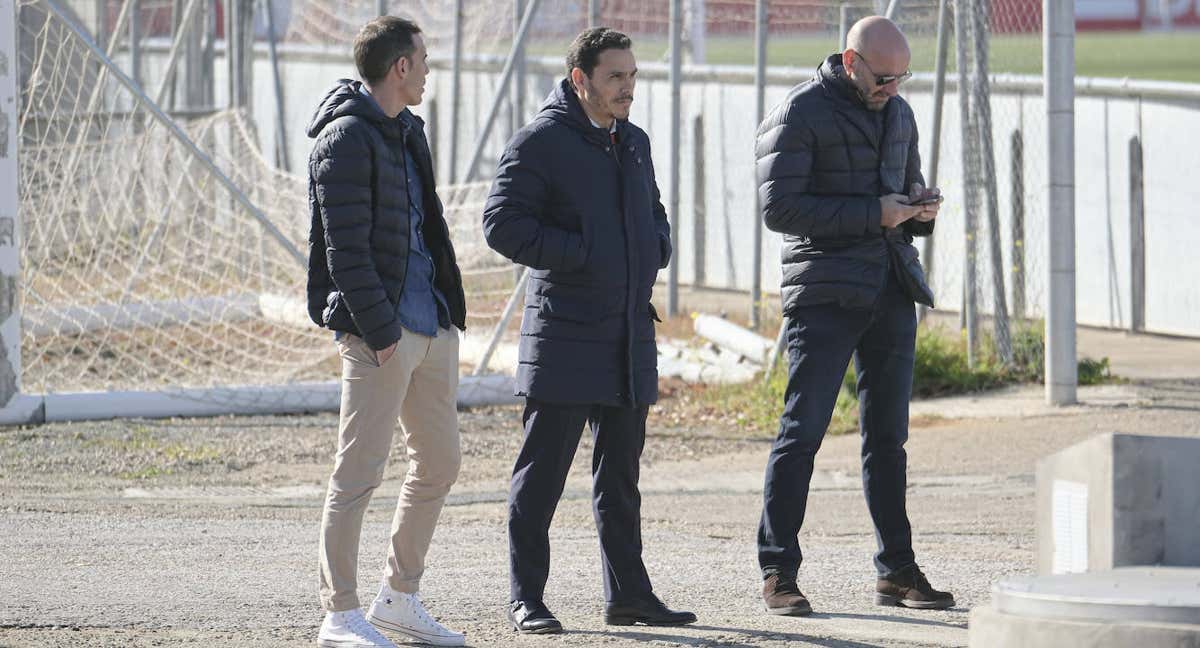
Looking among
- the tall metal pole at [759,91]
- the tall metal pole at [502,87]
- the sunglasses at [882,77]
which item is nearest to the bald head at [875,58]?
the sunglasses at [882,77]

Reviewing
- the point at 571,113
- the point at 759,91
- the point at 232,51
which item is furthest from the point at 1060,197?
the point at 232,51

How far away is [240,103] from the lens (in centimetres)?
1864

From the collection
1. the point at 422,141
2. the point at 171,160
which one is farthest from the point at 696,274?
the point at 422,141

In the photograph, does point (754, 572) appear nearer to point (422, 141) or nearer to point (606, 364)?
point (606, 364)

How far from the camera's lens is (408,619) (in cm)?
607

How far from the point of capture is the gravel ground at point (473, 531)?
20.8ft

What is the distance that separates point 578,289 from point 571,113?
551mm

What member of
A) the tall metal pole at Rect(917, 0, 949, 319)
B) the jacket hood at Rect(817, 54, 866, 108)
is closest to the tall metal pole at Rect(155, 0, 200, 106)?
the tall metal pole at Rect(917, 0, 949, 319)

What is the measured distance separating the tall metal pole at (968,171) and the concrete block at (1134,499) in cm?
764

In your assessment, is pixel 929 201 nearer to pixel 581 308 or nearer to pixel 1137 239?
pixel 581 308

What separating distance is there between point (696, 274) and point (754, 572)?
11120 mm

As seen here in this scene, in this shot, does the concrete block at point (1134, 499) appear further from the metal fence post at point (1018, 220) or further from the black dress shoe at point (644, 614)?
the metal fence post at point (1018, 220)

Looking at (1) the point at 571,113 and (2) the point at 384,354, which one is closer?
(2) the point at 384,354

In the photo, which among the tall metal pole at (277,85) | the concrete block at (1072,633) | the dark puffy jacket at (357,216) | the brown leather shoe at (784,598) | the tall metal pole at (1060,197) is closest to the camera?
the concrete block at (1072,633)
